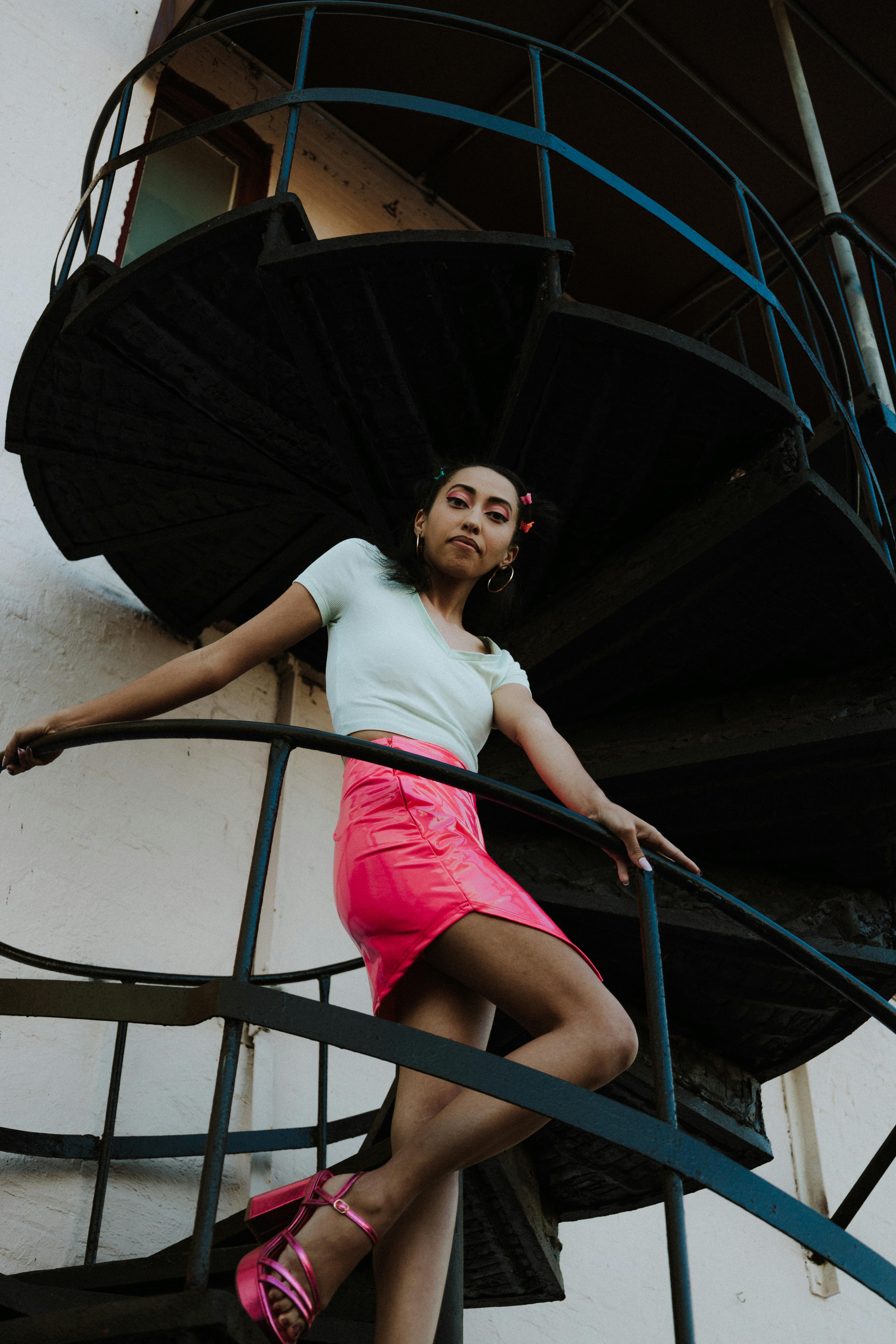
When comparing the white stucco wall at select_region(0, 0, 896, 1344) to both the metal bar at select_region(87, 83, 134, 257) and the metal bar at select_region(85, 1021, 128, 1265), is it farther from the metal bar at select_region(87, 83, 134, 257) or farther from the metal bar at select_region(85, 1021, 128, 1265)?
the metal bar at select_region(87, 83, 134, 257)

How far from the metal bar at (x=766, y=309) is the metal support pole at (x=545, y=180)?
719mm

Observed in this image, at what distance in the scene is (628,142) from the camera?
6605 mm

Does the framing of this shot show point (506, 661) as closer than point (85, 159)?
Yes

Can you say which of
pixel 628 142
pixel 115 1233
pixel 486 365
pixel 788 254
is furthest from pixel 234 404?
pixel 628 142

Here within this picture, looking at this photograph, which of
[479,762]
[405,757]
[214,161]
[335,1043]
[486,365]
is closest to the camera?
[335,1043]

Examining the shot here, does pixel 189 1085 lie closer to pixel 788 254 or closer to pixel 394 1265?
pixel 394 1265

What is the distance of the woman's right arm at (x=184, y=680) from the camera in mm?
2623

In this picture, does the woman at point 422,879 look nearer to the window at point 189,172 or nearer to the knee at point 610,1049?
the knee at point 610,1049

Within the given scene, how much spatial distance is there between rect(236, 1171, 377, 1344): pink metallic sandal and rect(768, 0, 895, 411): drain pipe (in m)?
3.27

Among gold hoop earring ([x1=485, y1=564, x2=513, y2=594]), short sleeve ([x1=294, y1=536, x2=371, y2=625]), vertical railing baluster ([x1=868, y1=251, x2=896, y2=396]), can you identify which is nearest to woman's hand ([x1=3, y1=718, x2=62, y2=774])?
short sleeve ([x1=294, y1=536, x2=371, y2=625])

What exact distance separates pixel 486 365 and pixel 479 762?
137cm

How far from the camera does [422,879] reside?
238cm

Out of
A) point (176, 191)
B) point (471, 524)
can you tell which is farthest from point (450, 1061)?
point (176, 191)

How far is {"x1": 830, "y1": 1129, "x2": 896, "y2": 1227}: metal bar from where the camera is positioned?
3.40 metres
